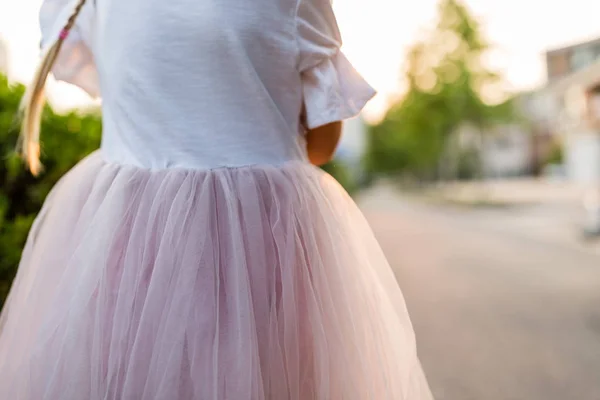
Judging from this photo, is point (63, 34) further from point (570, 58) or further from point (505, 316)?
point (570, 58)

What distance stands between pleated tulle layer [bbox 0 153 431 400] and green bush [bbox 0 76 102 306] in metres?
1.06

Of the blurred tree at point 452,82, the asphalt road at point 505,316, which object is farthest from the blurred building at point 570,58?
the asphalt road at point 505,316

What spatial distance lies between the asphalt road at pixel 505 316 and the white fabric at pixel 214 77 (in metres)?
2.25

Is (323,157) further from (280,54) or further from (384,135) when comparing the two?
(384,135)

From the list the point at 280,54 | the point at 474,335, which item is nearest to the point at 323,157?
the point at 280,54

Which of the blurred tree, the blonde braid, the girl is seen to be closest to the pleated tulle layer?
the girl

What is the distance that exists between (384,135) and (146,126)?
4304 centimetres

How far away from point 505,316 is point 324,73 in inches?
149

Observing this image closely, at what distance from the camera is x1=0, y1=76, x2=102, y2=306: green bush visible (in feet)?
7.16

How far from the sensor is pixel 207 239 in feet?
3.51

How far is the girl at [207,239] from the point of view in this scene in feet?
3.35

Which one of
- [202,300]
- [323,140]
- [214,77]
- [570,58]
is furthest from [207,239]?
[570,58]

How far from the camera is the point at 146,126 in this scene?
44.9 inches

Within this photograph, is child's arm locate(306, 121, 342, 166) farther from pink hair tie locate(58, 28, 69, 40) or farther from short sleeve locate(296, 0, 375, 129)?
pink hair tie locate(58, 28, 69, 40)
